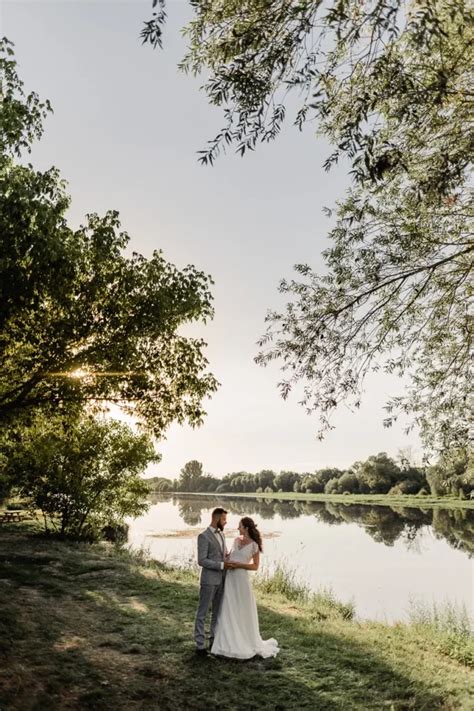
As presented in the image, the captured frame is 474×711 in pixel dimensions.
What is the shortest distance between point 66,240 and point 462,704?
37.3 feet

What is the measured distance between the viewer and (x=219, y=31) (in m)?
6.29

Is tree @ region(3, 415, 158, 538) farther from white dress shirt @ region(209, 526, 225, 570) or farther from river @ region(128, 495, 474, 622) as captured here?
white dress shirt @ region(209, 526, 225, 570)

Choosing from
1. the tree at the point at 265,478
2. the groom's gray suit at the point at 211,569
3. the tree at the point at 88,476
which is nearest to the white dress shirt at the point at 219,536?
the groom's gray suit at the point at 211,569

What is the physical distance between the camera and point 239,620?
328 inches

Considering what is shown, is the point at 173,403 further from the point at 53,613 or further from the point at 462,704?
the point at 462,704

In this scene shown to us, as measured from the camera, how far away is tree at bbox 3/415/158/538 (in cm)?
2077

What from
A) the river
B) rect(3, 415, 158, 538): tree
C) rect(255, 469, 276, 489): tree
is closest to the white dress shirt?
the river

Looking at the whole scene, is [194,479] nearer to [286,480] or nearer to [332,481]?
[286,480]

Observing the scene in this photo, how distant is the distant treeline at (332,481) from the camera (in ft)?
251

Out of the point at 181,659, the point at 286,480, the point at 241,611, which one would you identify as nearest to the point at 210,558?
the point at 241,611

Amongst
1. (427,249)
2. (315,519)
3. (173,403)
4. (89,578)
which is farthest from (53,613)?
(315,519)

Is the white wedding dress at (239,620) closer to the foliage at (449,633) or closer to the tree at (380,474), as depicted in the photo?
the foliage at (449,633)

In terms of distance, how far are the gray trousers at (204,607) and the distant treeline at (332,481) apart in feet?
20.2

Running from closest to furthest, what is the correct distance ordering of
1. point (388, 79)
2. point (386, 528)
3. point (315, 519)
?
point (388, 79)
point (386, 528)
point (315, 519)
